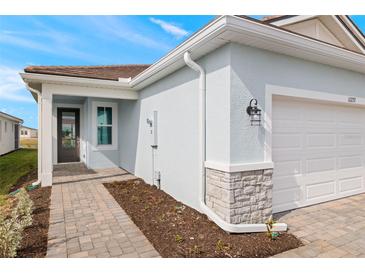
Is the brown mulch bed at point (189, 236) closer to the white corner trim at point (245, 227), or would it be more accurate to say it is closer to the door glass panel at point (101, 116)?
the white corner trim at point (245, 227)

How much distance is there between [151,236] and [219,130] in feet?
6.54

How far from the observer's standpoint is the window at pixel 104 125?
30.1ft

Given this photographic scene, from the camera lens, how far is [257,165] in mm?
3686

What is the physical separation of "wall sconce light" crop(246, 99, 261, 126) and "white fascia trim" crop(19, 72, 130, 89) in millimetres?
4786

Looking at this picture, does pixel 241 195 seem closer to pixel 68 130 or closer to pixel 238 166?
pixel 238 166

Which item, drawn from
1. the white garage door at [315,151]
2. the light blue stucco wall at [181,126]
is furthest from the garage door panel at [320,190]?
the light blue stucco wall at [181,126]

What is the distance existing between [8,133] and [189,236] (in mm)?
19386

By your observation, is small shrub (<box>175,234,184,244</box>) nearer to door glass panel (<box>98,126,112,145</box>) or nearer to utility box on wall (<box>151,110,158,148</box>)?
utility box on wall (<box>151,110,158,148</box>)

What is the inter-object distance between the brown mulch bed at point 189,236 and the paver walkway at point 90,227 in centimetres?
21

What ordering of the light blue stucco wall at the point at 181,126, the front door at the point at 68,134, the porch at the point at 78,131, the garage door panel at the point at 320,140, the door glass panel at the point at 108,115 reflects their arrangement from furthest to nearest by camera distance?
1. the front door at the point at 68,134
2. the door glass panel at the point at 108,115
3. the porch at the point at 78,131
4. the garage door panel at the point at 320,140
5. the light blue stucco wall at the point at 181,126

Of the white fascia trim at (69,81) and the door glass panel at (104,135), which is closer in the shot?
the white fascia trim at (69,81)
